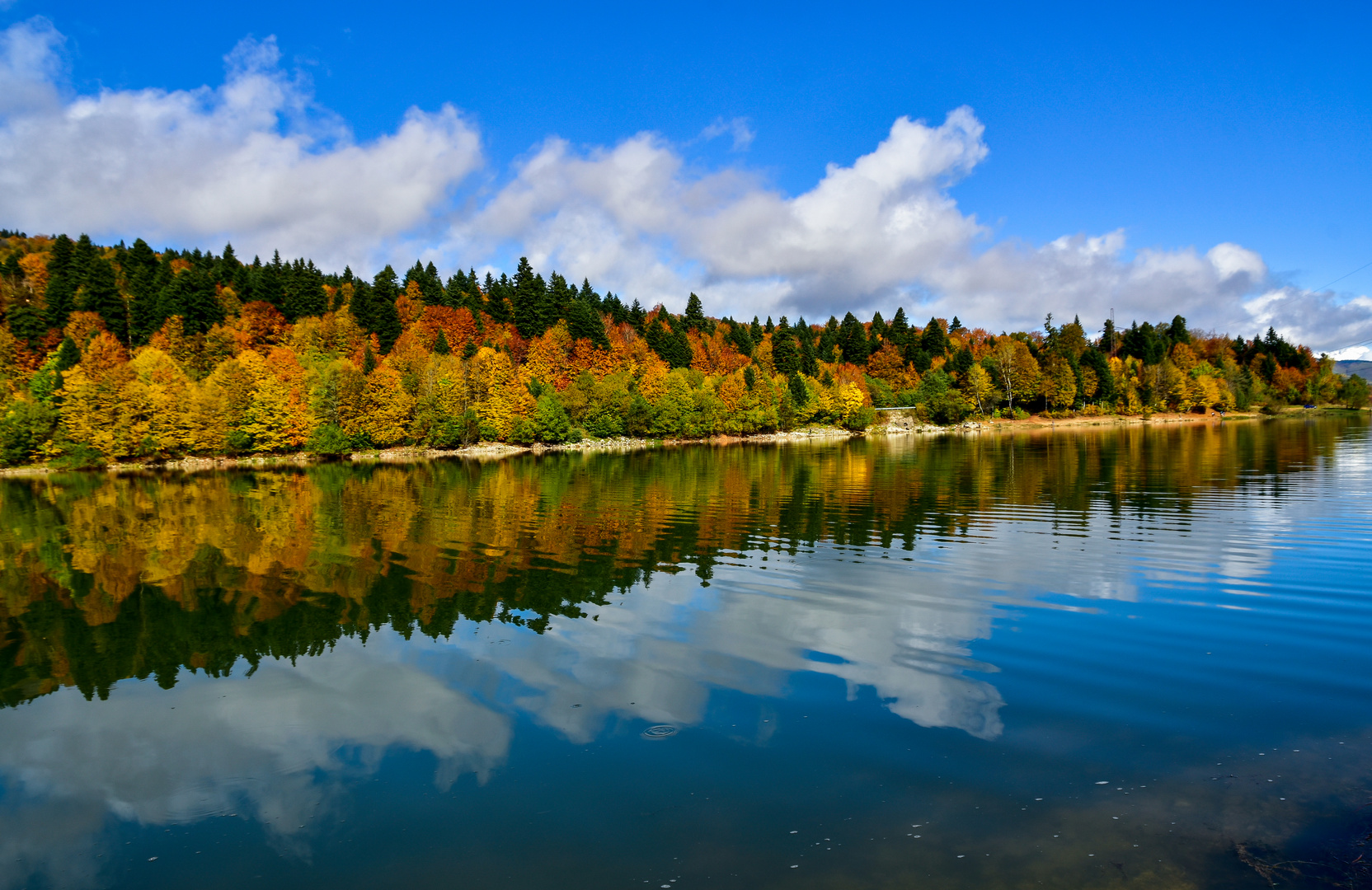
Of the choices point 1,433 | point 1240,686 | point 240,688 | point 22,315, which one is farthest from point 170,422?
point 1240,686

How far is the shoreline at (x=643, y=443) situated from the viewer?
69.8 metres

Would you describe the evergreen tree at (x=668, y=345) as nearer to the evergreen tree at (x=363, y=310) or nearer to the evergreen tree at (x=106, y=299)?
the evergreen tree at (x=363, y=310)

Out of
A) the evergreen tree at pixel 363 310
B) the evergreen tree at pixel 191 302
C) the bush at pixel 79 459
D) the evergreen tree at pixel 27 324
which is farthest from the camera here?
the evergreen tree at pixel 363 310

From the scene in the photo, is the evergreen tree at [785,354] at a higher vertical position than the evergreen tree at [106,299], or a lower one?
lower

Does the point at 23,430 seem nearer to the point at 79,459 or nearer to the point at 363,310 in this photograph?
the point at 79,459

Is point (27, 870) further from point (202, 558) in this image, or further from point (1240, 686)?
point (202, 558)

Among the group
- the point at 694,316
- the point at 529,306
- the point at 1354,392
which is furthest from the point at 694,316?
the point at 1354,392

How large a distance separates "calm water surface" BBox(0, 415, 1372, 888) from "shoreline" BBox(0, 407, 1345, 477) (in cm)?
5591

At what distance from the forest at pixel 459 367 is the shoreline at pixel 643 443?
4.72ft

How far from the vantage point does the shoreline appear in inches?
2746

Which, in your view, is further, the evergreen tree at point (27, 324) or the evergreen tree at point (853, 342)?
the evergreen tree at point (853, 342)

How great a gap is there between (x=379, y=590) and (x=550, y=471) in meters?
35.2

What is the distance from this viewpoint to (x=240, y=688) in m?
10.6

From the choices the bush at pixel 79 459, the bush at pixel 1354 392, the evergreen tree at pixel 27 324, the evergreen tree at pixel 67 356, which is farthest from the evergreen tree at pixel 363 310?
the bush at pixel 1354 392
